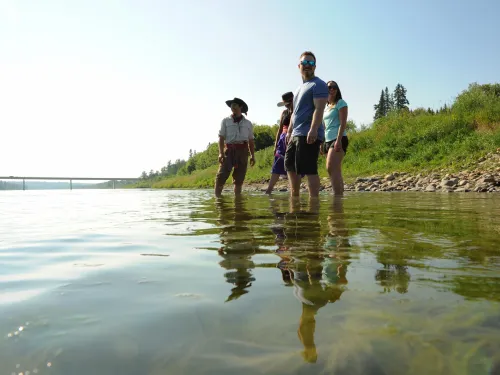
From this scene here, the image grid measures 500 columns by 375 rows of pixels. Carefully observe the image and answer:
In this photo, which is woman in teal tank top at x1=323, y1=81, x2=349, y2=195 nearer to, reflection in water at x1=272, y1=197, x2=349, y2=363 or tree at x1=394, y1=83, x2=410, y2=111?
reflection in water at x1=272, y1=197, x2=349, y2=363

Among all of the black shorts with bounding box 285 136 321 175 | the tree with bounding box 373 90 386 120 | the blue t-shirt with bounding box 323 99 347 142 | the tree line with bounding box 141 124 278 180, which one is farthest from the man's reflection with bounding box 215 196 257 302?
the tree with bounding box 373 90 386 120

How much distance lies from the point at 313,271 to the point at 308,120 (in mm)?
3798

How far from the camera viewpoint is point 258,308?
105cm

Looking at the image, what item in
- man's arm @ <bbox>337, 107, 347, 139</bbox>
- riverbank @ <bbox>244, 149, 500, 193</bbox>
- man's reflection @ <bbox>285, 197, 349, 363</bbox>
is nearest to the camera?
man's reflection @ <bbox>285, 197, 349, 363</bbox>

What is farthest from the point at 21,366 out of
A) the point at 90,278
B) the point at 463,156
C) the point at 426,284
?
the point at 463,156

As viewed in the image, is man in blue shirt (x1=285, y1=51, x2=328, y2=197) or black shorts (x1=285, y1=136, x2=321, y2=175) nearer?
man in blue shirt (x1=285, y1=51, x2=328, y2=197)

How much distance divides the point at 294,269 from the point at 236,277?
0.24 metres

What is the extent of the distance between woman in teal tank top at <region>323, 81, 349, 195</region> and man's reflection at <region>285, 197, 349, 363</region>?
3234 millimetres

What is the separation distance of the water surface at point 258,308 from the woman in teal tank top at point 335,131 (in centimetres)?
366

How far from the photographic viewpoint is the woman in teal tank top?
18.4 ft

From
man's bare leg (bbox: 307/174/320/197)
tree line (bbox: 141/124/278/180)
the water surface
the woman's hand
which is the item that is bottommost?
the water surface

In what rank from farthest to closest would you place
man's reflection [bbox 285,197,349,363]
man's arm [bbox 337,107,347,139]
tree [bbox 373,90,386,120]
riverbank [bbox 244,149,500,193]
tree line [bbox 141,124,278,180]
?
tree [bbox 373,90,386,120] → tree line [bbox 141,124,278,180] → riverbank [bbox 244,149,500,193] → man's arm [bbox 337,107,347,139] → man's reflection [bbox 285,197,349,363]

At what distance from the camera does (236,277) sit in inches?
56.0

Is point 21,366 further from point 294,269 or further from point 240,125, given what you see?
point 240,125
